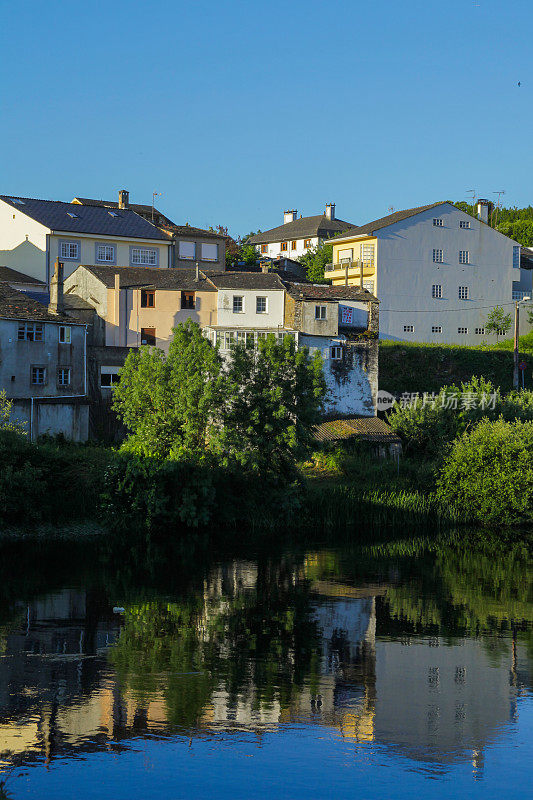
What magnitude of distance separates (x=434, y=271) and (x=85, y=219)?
3062 cm

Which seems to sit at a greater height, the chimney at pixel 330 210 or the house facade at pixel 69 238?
the chimney at pixel 330 210

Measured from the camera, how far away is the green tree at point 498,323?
7575 cm

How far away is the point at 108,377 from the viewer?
57.9 metres

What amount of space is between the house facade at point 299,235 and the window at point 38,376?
58.2 metres

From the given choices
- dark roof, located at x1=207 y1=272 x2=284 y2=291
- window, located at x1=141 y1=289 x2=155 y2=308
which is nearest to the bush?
dark roof, located at x1=207 y1=272 x2=284 y2=291

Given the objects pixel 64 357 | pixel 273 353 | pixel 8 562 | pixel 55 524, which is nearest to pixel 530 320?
pixel 273 353

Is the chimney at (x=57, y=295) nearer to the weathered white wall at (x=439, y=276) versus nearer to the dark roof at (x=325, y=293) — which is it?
the dark roof at (x=325, y=293)

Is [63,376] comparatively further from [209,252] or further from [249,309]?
[209,252]

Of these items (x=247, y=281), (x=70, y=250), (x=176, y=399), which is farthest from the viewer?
(x=70, y=250)

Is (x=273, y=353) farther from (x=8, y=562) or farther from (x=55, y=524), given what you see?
(x=8, y=562)

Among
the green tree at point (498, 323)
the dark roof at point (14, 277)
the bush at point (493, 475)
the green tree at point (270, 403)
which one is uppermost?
the dark roof at point (14, 277)

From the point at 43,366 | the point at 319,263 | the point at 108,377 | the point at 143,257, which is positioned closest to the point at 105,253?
the point at 143,257

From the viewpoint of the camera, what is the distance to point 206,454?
4622 cm

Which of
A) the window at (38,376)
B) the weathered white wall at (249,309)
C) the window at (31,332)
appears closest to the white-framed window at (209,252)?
the weathered white wall at (249,309)
